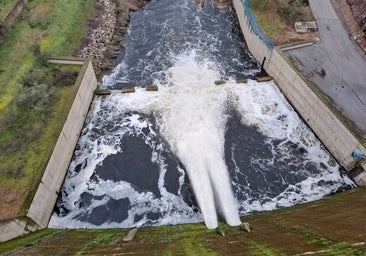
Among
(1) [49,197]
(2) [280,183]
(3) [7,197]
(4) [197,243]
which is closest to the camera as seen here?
(4) [197,243]

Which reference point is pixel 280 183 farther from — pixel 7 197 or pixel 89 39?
pixel 89 39

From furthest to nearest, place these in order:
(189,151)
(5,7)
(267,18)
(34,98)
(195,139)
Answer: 1. (267,18)
2. (5,7)
3. (195,139)
4. (189,151)
5. (34,98)

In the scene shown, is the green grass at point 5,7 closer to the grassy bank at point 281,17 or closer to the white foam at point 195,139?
the white foam at point 195,139

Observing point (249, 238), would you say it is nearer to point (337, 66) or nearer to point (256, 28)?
point (337, 66)

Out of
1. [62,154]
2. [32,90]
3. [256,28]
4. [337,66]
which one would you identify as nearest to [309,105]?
[337,66]

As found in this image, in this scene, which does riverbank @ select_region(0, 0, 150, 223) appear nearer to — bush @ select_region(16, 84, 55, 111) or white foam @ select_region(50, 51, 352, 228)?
bush @ select_region(16, 84, 55, 111)

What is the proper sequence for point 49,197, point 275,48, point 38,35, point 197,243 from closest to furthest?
point 197,243 < point 49,197 < point 275,48 < point 38,35

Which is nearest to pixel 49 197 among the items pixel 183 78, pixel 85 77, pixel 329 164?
pixel 85 77
